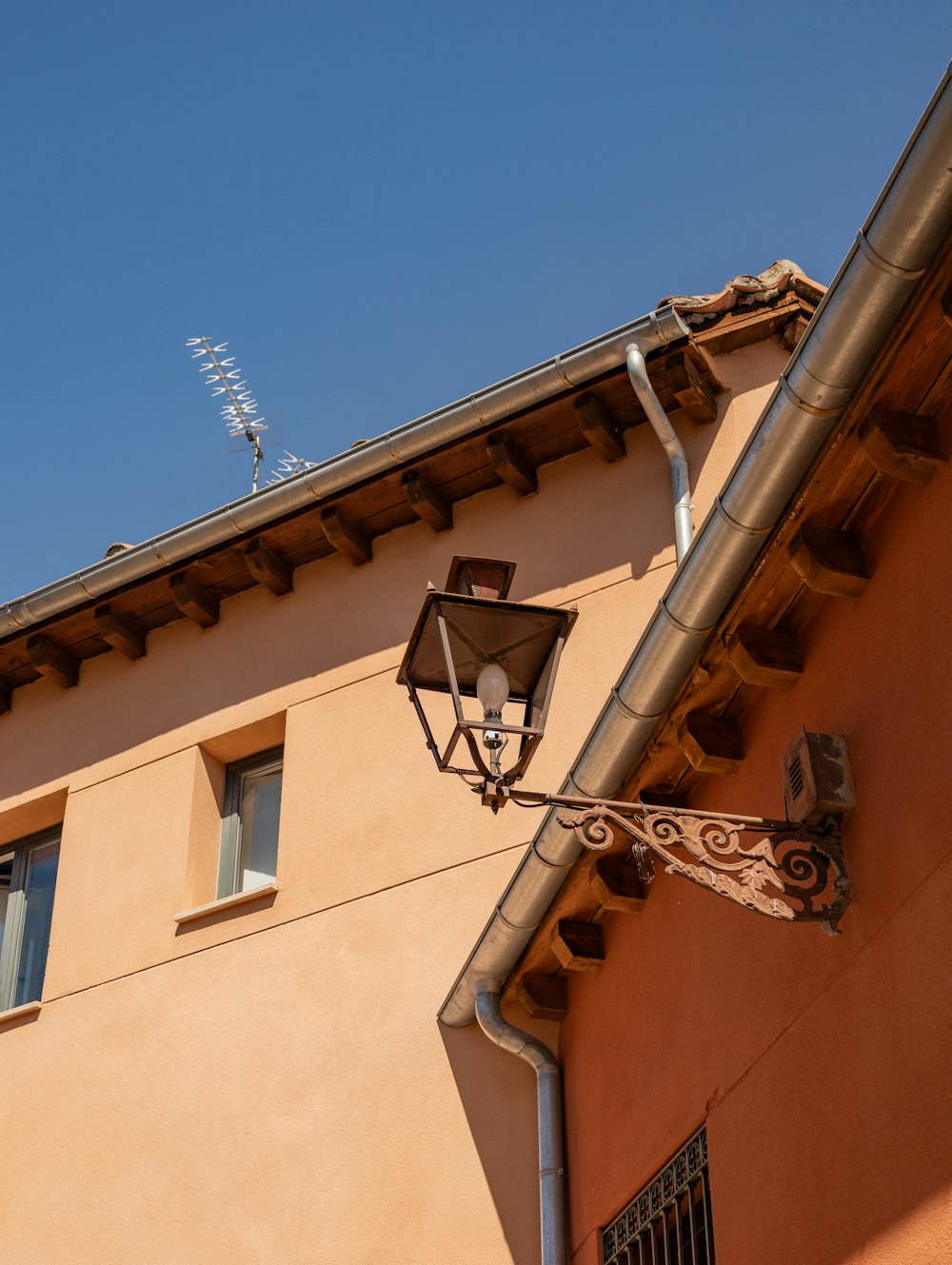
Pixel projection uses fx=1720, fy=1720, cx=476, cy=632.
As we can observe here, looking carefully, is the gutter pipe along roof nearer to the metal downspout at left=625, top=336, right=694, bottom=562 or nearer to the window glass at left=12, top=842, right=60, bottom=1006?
the metal downspout at left=625, top=336, right=694, bottom=562

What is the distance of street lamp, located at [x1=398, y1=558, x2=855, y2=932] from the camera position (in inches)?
183

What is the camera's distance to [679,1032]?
5836 millimetres

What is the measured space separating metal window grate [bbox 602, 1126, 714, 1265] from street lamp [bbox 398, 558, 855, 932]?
120cm

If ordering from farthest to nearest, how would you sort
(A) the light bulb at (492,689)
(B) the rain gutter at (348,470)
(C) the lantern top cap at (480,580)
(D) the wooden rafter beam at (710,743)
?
1. (B) the rain gutter at (348,470)
2. (D) the wooden rafter beam at (710,743)
3. (C) the lantern top cap at (480,580)
4. (A) the light bulb at (492,689)

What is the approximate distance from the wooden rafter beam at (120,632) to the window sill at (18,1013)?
2127 mm

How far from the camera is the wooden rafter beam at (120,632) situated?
10.1m

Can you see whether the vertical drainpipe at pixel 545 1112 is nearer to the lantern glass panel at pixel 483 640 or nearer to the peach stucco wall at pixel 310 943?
the peach stucco wall at pixel 310 943

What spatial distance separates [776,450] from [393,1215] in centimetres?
429

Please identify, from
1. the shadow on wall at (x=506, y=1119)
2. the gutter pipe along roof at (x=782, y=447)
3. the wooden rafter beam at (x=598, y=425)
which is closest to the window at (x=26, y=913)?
the shadow on wall at (x=506, y=1119)

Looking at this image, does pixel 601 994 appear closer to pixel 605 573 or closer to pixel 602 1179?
pixel 602 1179

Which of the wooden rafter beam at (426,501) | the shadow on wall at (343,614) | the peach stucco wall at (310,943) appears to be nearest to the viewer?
the peach stucco wall at (310,943)

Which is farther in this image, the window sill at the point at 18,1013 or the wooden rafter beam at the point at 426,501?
the window sill at the point at 18,1013

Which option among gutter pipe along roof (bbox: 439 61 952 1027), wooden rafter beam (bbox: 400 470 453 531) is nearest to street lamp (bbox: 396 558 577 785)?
gutter pipe along roof (bbox: 439 61 952 1027)

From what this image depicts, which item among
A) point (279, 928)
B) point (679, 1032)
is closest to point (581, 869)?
point (679, 1032)
